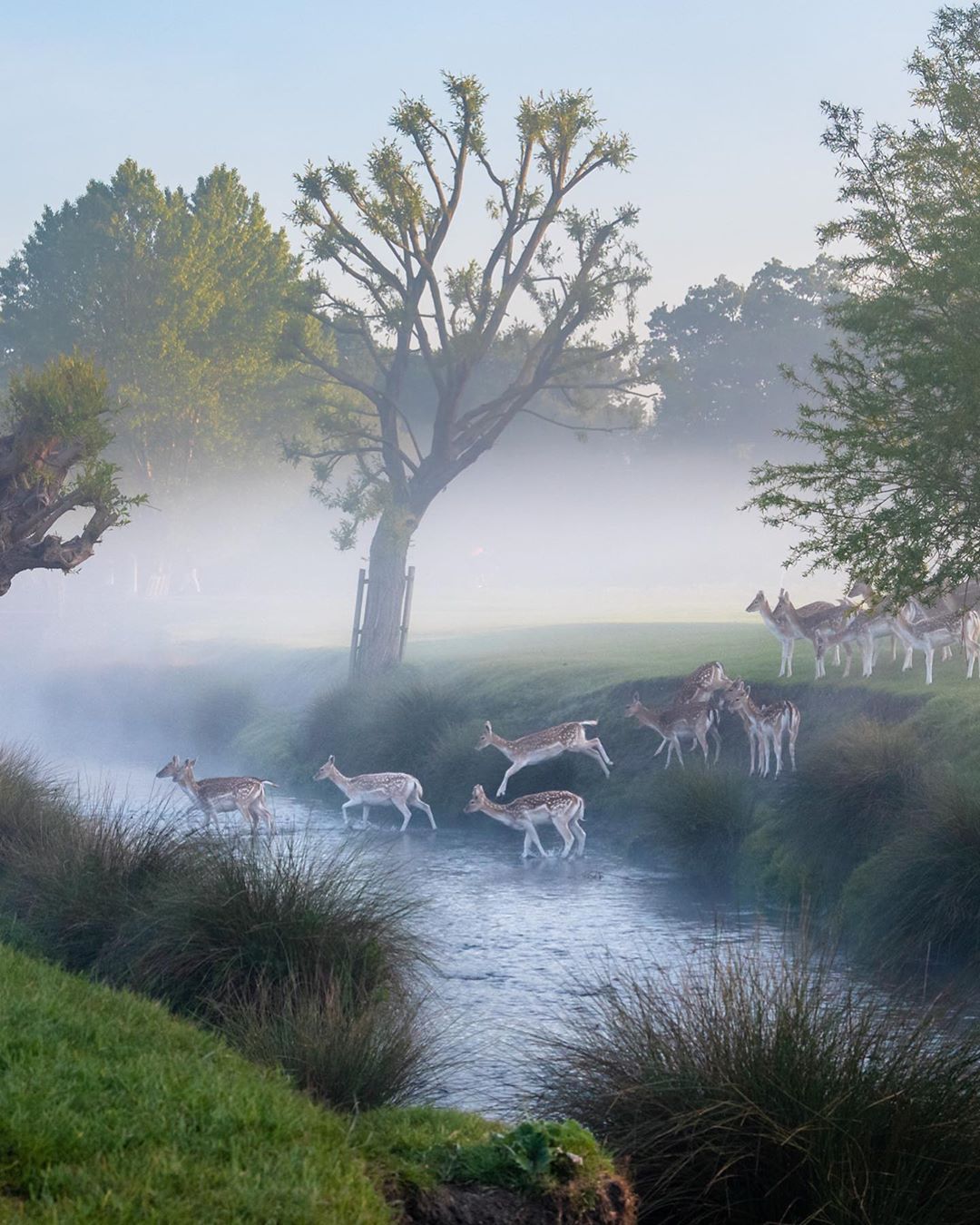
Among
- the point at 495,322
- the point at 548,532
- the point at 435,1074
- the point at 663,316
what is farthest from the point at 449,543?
the point at 435,1074

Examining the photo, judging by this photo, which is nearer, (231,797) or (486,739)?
(231,797)

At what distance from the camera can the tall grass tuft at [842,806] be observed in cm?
1880

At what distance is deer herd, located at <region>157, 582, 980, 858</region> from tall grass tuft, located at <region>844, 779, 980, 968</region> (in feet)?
15.8

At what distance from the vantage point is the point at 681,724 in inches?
943

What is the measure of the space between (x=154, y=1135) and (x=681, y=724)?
1756 cm

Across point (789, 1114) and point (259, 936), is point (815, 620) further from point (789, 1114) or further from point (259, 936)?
point (789, 1114)

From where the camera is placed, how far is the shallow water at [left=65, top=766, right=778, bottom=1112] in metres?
12.3

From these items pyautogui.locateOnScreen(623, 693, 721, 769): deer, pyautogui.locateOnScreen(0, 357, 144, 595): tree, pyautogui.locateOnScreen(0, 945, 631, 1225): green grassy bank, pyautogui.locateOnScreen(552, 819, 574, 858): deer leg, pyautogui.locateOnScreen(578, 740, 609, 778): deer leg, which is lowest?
pyautogui.locateOnScreen(552, 819, 574, 858): deer leg

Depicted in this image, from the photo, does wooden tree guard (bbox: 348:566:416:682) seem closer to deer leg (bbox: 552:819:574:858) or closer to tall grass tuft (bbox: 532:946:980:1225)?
deer leg (bbox: 552:819:574:858)

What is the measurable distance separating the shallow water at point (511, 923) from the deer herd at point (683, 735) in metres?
0.61

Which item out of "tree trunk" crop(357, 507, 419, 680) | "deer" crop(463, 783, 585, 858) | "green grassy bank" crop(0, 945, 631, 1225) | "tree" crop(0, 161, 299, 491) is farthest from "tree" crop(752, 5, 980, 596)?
"tree" crop(0, 161, 299, 491)

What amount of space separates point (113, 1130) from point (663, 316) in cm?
8822

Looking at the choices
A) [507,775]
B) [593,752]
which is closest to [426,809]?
[507,775]

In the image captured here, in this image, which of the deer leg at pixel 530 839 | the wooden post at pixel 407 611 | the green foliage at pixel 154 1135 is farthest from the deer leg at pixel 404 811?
the green foliage at pixel 154 1135
